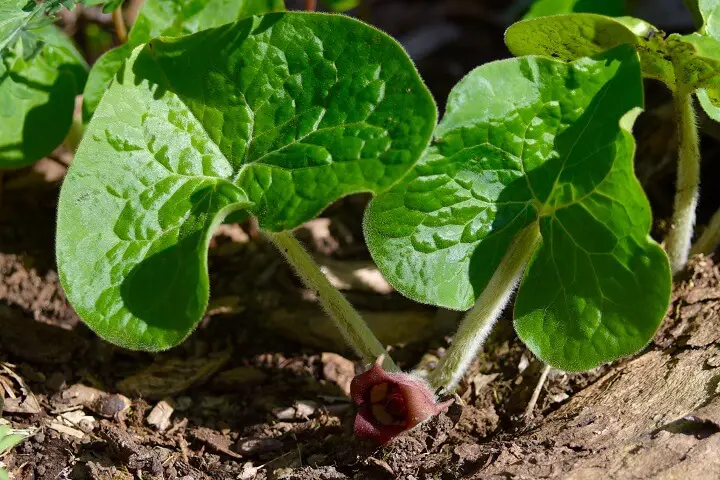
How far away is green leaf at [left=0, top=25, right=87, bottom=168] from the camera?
251 cm

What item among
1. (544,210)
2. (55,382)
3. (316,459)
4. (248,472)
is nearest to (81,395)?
(55,382)

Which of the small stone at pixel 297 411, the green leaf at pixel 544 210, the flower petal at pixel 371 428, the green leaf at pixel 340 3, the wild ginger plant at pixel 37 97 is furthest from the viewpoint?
the green leaf at pixel 340 3

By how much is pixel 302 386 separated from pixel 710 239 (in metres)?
1.39

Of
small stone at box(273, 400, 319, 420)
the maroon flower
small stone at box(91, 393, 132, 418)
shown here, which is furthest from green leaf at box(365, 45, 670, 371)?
small stone at box(91, 393, 132, 418)

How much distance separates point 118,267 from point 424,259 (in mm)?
793

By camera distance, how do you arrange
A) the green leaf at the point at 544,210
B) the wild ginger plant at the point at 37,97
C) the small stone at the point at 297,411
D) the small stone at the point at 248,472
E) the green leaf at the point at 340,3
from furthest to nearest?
the green leaf at the point at 340,3, the wild ginger plant at the point at 37,97, the small stone at the point at 297,411, the small stone at the point at 248,472, the green leaf at the point at 544,210

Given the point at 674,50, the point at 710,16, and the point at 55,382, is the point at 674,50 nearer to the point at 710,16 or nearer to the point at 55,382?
the point at 710,16

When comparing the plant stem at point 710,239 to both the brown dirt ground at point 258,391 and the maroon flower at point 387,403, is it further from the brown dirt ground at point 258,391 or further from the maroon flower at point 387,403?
the maroon flower at point 387,403

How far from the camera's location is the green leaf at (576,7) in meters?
2.55

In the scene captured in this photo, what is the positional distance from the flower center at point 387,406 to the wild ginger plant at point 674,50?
1017mm

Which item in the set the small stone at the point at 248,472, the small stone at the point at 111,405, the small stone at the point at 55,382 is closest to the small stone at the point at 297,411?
the small stone at the point at 248,472

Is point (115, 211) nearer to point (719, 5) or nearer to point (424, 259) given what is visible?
point (424, 259)

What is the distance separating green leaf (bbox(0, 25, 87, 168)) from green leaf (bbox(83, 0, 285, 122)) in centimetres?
22

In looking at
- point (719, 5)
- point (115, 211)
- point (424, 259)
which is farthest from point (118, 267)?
point (719, 5)
